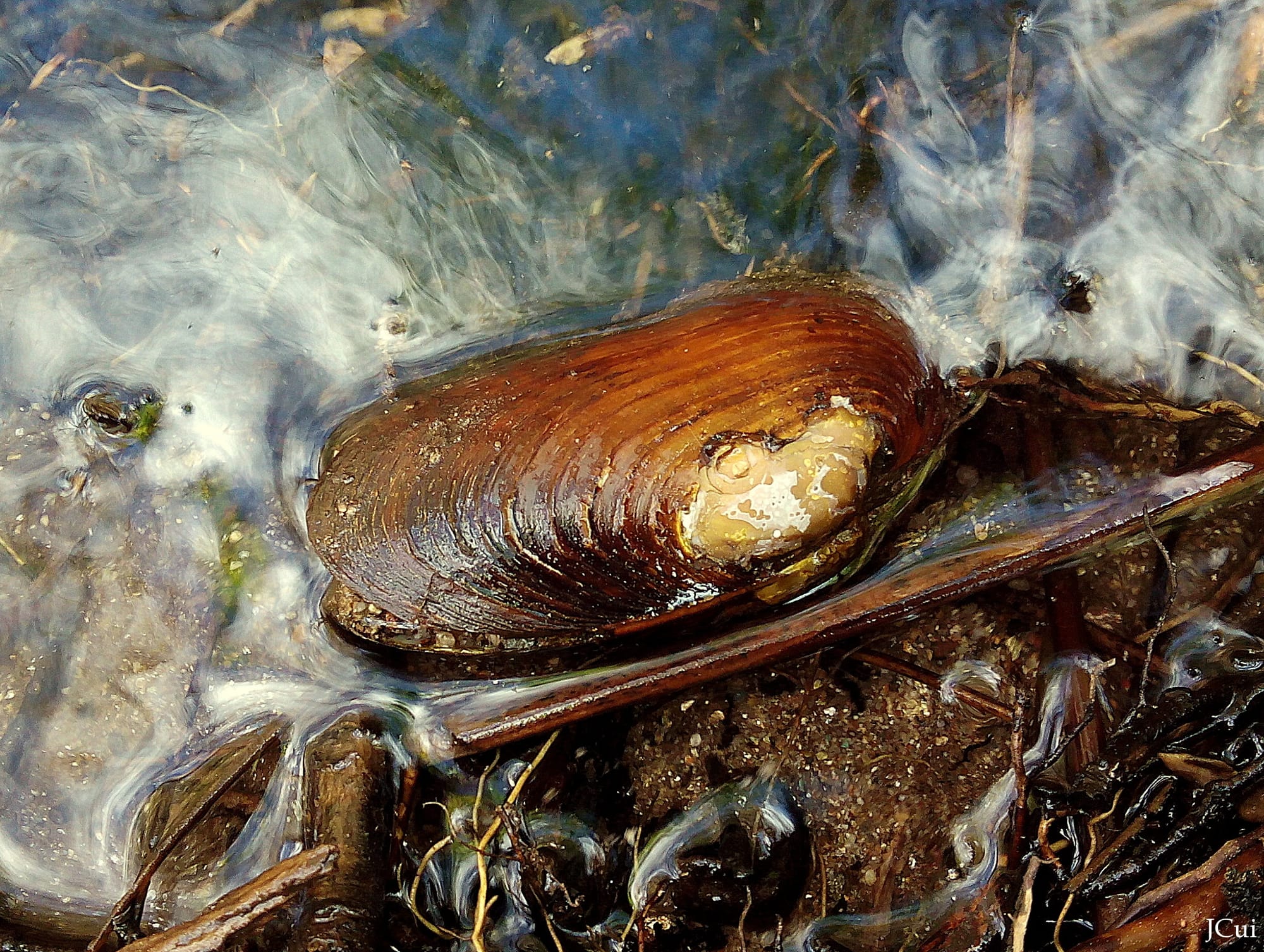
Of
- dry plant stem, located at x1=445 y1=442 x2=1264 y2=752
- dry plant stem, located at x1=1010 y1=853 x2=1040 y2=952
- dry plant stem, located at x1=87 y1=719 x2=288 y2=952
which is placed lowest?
dry plant stem, located at x1=87 y1=719 x2=288 y2=952

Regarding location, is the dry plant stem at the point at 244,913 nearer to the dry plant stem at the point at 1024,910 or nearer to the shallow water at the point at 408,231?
the shallow water at the point at 408,231

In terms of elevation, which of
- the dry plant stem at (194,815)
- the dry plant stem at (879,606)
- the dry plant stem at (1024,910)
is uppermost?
the dry plant stem at (879,606)

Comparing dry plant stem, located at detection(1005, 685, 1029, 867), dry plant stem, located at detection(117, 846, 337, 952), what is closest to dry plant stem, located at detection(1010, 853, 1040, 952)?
dry plant stem, located at detection(1005, 685, 1029, 867)

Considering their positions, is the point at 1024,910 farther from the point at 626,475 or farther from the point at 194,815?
the point at 194,815

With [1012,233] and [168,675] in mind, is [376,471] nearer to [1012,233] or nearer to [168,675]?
[168,675]

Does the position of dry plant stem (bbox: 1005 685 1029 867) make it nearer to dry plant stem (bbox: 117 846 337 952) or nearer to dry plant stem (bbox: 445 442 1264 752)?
dry plant stem (bbox: 445 442 1264 752)

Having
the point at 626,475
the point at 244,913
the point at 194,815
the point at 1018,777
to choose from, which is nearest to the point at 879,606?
the point at 1018,777

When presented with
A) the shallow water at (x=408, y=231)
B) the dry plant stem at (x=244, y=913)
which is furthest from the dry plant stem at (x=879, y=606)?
the dry plant stem at (x=244, y=913)
